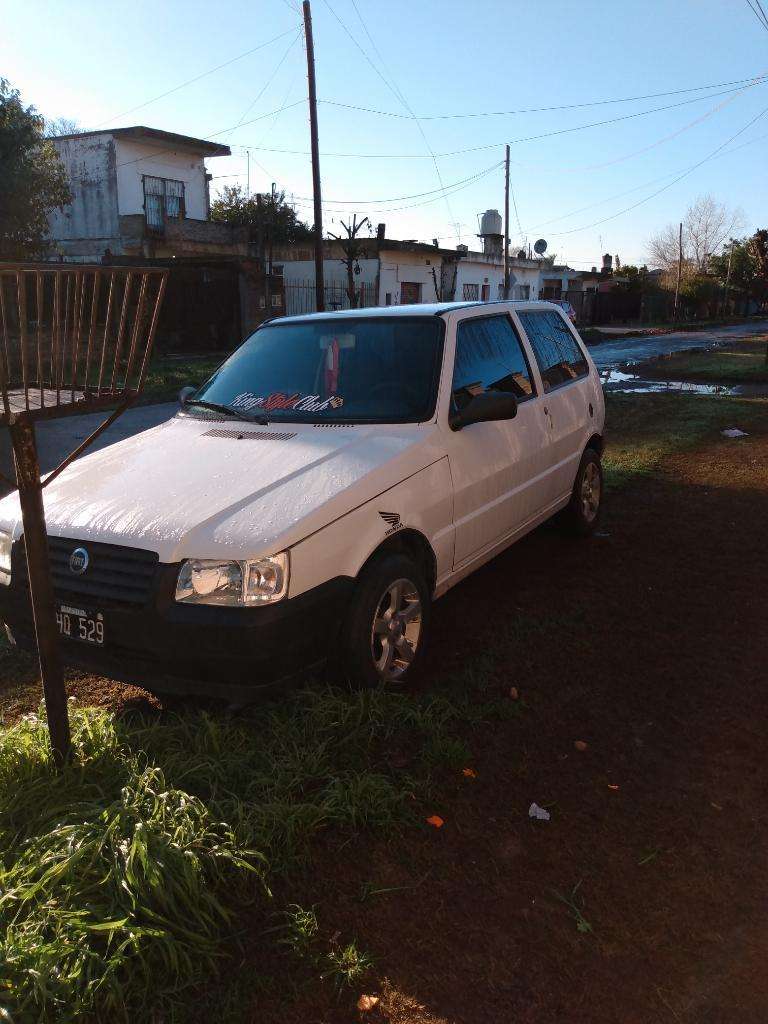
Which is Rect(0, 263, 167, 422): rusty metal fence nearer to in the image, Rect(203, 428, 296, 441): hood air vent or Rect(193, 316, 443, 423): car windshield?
Rect(203, 428, 296, 441): hood air vent

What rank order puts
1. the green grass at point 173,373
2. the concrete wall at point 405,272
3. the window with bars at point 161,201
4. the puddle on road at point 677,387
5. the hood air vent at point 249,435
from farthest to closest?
the concrete wall at point 405,272 < the window with bars at point 161,201 < the green grass at point 173,373 < the puddle on road at point 677,387 < the hood air vent at point 249,435

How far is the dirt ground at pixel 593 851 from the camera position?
2.22m

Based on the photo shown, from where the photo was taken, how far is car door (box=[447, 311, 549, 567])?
4.18 m

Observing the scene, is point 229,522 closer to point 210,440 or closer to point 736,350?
point 210,440

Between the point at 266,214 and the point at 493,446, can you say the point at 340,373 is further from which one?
the point at 266,214

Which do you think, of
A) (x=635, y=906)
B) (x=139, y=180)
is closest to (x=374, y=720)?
(x=635, y=906)

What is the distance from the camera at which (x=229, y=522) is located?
10.1 ft

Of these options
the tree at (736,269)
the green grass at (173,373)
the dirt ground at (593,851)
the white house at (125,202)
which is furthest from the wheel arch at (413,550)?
the tree at (736,269)

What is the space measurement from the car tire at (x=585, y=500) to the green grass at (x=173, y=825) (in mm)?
2831

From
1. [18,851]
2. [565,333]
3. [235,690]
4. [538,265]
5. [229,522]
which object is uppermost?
[538,265]

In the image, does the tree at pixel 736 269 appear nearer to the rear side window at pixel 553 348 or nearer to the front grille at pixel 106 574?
the rear side window at pixel 553 348

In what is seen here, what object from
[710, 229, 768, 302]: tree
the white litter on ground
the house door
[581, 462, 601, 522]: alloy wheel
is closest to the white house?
the house door

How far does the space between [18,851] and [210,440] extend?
2.05 m

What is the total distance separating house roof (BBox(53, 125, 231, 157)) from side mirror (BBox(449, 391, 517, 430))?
31.2 metres
